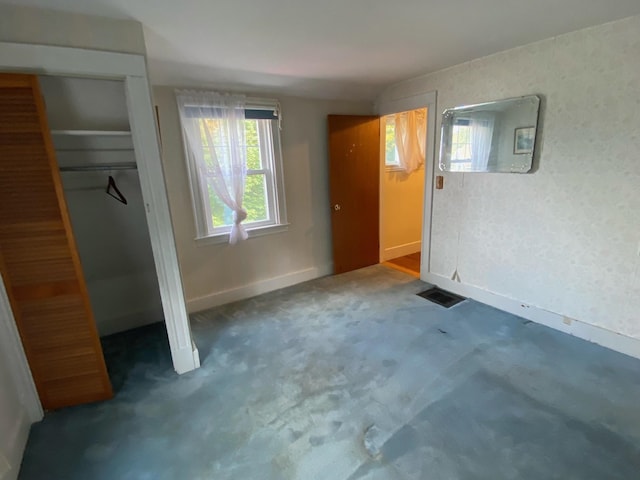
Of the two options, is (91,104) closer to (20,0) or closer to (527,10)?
(20,0)

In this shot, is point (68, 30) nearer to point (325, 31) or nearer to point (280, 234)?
point (325, 31)

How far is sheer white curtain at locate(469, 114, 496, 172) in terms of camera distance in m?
2.78

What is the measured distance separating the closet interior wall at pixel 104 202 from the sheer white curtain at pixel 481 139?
9.62 ft

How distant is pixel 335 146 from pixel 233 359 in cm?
256

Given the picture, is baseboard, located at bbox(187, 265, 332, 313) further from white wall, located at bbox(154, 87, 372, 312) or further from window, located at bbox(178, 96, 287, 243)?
window, located at bbox(178, 96, 287, 243)

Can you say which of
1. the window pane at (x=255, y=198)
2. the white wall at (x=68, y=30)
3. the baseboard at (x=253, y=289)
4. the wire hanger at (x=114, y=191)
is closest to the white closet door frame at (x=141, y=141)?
the white wall at (x=68, y=30)

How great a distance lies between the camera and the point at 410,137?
14.0ft

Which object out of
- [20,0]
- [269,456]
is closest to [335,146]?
[20,0]

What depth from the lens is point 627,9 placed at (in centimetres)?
183

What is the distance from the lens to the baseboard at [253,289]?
323 cm

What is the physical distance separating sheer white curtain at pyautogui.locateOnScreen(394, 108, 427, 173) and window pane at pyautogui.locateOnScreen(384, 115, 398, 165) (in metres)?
0.08

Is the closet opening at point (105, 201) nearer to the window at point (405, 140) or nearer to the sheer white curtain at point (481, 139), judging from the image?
the sheer white curtain at point (481, 139)

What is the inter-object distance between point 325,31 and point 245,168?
1.51 meters

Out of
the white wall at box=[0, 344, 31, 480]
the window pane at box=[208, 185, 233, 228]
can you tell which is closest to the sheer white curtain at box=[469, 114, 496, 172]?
the window pane at box=[208, 185, 233, 228]
